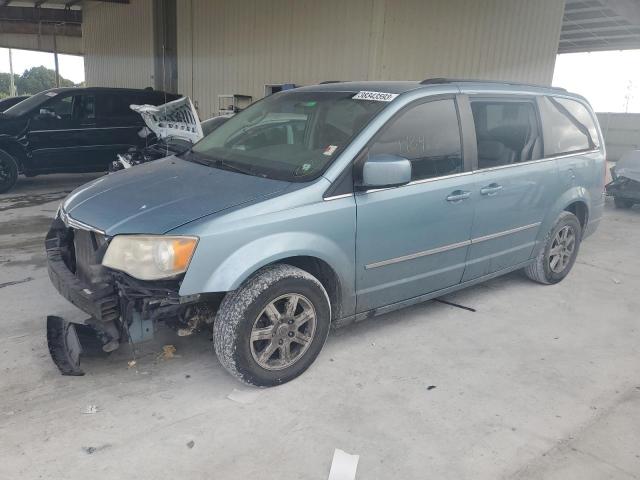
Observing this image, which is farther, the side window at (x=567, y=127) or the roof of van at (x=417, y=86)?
the side window at (x=567, y=127)

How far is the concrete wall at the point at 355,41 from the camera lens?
8.10 m

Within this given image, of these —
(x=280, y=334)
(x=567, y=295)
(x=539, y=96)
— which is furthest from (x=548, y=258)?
(x=280, y=334)

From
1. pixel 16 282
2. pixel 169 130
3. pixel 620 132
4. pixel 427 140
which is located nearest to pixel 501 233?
pixel 427 140

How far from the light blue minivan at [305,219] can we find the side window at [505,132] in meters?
0.01

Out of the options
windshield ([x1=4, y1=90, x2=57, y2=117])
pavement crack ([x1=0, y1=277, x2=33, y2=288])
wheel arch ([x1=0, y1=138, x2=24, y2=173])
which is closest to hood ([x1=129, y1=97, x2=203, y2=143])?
→ windshield ([x1=4, y1=90, x2=57, y2=117])

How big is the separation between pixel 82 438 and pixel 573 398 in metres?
2.69

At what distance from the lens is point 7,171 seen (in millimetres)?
8211

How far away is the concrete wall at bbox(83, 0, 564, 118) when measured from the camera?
26.6 feet

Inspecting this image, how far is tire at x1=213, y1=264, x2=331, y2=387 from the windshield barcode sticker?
1274 mm

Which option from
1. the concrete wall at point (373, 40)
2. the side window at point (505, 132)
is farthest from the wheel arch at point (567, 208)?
the concrete wall at point (373, 40)

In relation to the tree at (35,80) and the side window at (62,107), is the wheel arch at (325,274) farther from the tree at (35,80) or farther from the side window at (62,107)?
the tree at (35,80)

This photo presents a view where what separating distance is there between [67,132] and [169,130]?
227 cm

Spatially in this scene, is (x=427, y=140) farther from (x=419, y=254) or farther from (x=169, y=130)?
(x=169, y=130)

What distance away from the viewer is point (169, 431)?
2631 millimetres
